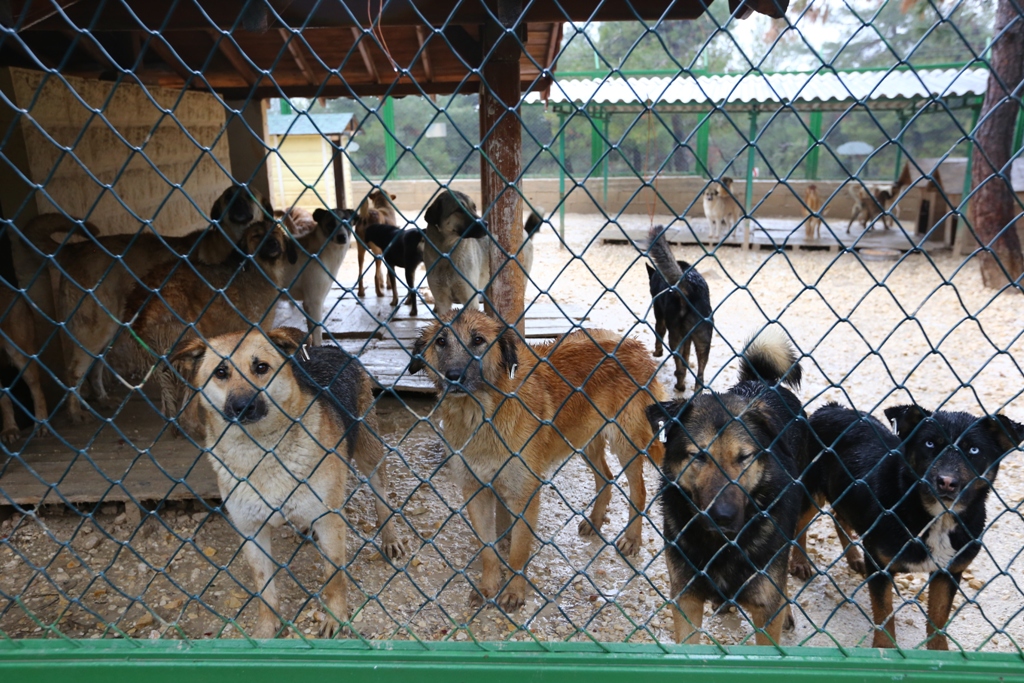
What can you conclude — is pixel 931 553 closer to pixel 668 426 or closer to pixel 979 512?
pixel 979 512

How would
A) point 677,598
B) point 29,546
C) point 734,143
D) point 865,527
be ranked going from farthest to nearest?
1. point 734,143
2. point 29,546
3. point 865,527
4. point 677,598

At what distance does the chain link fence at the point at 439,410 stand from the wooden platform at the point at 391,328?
7 cm

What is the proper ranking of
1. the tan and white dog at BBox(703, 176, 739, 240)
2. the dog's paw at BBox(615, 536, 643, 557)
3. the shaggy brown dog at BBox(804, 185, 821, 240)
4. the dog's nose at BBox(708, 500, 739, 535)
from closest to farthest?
1. the dog's nose at BBox(708, 500, 739, 535)
2. the dog's paw at BBox(615, 536, 643, 557)
3. the tan and white dog at BBox(703, 176, 739, 240)
4. the shaggy brown dog at BBox(804, 185, 821, 240)

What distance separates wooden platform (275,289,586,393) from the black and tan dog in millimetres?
3035

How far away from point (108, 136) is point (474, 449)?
5204mm

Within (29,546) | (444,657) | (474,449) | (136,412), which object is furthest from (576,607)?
(136,412)

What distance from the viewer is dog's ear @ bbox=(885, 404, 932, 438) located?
311 centimetres

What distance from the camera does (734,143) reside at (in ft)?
84.4

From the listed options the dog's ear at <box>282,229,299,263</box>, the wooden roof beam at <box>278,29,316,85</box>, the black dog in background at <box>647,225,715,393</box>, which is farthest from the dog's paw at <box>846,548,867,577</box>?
the wooden roof beam at <box>278,29,316,85</box>

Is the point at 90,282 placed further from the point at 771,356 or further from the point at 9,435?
the point at 771,356

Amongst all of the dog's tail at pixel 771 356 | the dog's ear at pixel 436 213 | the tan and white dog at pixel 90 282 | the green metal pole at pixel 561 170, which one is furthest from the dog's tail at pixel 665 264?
the tan and white dog at pixel 90 282

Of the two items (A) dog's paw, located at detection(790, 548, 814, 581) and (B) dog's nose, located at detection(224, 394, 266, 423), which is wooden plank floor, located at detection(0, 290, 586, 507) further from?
(A) dog's paw, located at detection(790, 548, 814, 581)

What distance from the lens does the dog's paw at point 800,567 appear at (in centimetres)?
401

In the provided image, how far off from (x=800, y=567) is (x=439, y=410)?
88.4 inches
